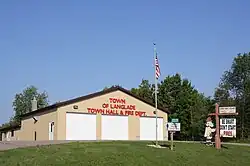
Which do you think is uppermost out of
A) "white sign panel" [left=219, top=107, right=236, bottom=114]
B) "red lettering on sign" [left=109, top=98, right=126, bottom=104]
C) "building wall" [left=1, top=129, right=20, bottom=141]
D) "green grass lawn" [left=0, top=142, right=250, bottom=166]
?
"red lettering on sign" [left=109, top=98, right=126, bottom=104]

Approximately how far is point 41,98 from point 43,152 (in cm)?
7815

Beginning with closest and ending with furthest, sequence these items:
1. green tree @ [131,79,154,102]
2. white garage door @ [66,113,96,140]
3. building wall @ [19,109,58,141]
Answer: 1. white garage door @ [66,113,96,140]
2. building wall @ [19,109,58,141]
3. green tree @ [131,79,154,102]

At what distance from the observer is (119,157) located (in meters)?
20.9

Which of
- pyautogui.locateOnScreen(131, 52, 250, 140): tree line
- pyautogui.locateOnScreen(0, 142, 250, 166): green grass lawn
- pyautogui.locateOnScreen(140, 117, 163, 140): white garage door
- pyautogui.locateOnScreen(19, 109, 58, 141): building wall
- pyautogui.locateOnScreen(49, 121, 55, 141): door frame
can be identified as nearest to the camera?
pyautogui.locateOnScreen(0, 142, 250, 166): green grass lawn

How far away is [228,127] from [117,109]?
60.9 ft

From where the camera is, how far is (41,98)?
9888 cm

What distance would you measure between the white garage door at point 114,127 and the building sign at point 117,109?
1.73 ft

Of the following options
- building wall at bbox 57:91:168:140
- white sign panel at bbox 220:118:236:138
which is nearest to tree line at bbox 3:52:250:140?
building wall at bbox 57:91:168:140

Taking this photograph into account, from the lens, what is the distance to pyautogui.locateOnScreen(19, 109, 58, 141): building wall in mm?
44188

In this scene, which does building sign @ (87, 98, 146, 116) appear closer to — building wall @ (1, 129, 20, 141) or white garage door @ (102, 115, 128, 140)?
white garage door @ (102, 115, 128, 140)

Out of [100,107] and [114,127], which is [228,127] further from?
[100,107]

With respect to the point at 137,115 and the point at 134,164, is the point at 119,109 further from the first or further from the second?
the point at 134,164

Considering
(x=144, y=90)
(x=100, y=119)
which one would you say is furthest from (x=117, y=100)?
(x=144, y=90)

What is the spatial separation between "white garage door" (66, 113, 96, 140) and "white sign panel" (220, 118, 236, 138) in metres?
17.1
